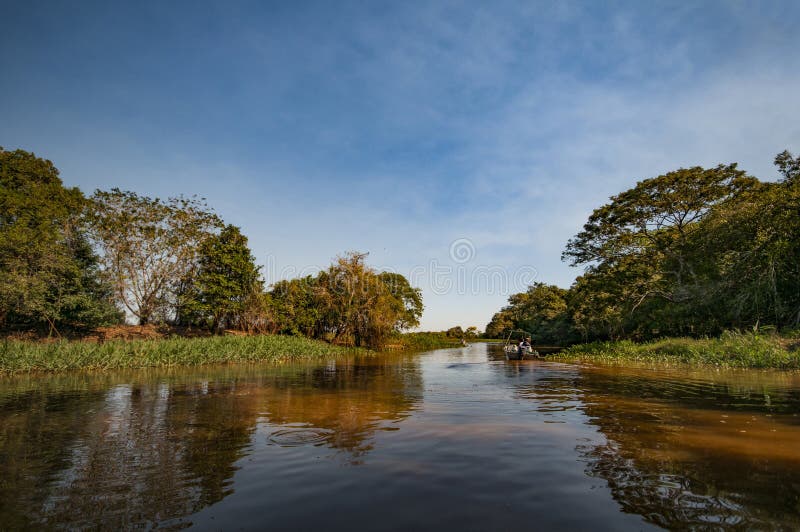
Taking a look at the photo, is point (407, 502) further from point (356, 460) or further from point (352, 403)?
point (352, 403)

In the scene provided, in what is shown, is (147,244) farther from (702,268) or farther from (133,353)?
(702,268)

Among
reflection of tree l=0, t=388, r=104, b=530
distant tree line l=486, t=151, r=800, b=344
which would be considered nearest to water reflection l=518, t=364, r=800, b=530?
reflection of tree l=0, t=388, r=104, b=530

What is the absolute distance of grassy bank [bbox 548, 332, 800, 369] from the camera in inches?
704

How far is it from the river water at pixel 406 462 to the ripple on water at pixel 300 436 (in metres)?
0.06

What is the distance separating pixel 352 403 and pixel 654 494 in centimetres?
853

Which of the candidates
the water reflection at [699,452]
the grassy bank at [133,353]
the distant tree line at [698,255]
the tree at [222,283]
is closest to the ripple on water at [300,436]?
the water reflection at [699,452]

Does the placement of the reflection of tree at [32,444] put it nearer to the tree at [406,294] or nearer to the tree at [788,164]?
the tree at [788,164]

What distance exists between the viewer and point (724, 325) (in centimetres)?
2875

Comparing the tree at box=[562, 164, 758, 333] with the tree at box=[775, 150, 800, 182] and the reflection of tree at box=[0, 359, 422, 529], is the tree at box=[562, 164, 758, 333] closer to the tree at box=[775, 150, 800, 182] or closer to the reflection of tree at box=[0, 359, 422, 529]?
the tree at box=[775, 150, 800, 182]

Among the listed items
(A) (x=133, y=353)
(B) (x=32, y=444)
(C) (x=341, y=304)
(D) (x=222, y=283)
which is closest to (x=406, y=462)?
(B) (x=32, y=444)

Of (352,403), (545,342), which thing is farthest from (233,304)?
(545,342)

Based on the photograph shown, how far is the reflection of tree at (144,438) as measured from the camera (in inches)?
182

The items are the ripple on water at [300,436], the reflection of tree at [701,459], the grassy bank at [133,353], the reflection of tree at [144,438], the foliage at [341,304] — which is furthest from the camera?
the foliage at [341,304]

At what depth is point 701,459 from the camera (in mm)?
5801
